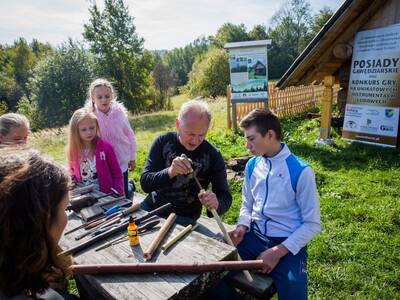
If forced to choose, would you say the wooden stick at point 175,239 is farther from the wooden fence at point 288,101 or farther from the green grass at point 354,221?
the wooden fence at point 288,101

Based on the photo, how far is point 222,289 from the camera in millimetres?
2537

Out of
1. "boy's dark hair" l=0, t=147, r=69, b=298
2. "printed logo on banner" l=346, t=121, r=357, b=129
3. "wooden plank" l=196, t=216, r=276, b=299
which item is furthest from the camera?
"printed logo on banner" l=346, t=121, r=357, b=129

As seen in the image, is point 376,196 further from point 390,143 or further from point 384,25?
point 384,25

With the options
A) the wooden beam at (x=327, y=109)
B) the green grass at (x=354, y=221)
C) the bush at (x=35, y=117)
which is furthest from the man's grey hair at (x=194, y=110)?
the bush at (x=35, y=117)

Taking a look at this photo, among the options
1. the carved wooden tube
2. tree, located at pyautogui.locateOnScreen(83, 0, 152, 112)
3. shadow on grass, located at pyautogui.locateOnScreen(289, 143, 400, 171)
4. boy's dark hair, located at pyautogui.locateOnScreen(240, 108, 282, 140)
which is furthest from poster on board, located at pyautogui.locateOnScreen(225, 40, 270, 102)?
tree, located at pyautogui.locateOnScreen(83, 0, 152, 112)

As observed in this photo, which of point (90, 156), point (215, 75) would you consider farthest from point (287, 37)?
point (90, 156)

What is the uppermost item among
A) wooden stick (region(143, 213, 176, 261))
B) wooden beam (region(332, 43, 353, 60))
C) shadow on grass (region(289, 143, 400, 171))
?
wooden beam (region(332, 43, 353, 60))

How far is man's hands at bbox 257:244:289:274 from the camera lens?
2.28 m

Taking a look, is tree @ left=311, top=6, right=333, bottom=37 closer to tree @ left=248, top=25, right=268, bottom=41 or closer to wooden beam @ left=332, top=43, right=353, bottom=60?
tree @ left=248, top=25, right=268, bottom=41

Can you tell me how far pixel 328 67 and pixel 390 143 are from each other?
2.51 meters

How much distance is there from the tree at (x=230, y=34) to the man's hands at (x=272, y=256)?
48572mm

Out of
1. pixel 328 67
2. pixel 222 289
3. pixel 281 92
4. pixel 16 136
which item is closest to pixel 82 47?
pixel 281 92

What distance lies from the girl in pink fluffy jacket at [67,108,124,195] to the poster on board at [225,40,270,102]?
6531 mm

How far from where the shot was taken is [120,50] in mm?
31438
